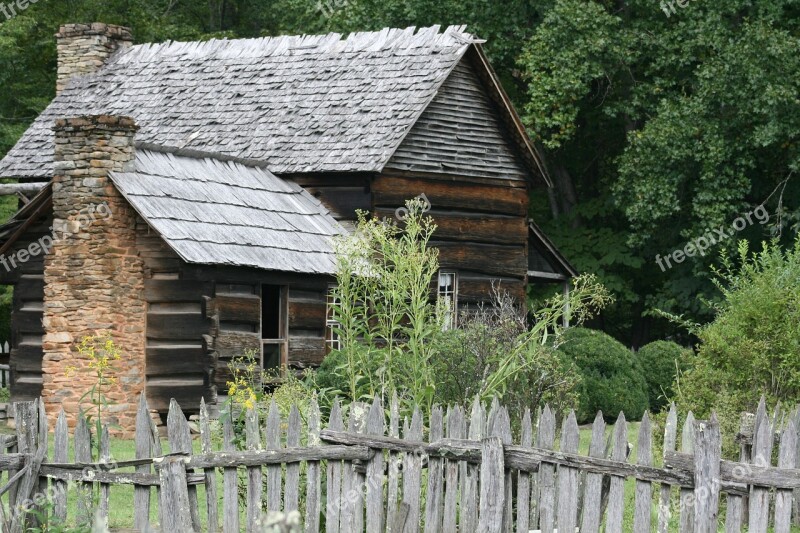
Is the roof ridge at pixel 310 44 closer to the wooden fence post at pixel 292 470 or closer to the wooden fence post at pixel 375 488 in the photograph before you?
the wooden fence post at pixel 375 488

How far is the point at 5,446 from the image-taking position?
348 inches

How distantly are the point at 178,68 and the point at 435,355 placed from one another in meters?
14.0

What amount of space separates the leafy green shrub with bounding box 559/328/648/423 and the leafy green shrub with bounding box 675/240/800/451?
6.10 metres

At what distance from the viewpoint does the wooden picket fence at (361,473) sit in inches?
319

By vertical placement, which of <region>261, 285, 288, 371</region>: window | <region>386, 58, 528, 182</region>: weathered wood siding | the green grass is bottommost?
the green grass

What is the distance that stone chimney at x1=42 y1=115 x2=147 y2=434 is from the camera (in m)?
17.0

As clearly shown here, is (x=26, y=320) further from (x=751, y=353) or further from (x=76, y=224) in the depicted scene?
(x=751, y=353)

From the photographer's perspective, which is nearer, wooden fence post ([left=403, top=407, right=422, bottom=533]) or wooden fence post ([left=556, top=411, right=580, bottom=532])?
wooden fence post ([left=556, top=411, right=580, bottom=532])

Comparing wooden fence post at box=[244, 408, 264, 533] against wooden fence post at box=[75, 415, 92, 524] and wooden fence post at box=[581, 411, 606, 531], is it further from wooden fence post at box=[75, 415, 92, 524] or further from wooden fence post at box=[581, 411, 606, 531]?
wooden fence post at box=[581, 411, 606, 531]

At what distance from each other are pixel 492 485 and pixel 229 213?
10520mm

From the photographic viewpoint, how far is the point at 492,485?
→ 8.36 metres

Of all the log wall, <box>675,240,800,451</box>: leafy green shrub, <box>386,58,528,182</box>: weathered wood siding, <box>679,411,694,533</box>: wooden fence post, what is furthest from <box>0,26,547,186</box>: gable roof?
<box>679,411,694,533</box>: wooden fence post

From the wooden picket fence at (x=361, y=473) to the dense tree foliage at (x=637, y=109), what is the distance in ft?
52.2

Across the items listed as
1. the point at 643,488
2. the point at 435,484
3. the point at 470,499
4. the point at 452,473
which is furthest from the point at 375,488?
the point at 643,488
